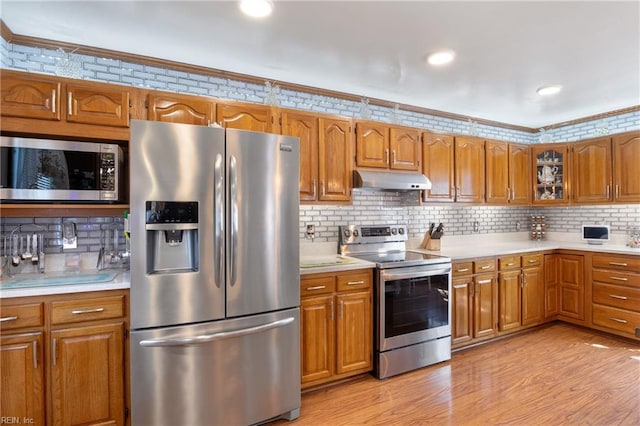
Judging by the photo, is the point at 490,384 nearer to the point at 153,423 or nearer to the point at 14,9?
the point at 153,423

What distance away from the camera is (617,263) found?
3389 mm

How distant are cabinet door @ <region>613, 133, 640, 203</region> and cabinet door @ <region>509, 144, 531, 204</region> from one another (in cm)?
84

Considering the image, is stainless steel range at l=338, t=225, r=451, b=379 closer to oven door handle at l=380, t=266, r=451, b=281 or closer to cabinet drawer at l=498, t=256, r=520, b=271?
oven door handle at l=380, t=266, r=451, b=281

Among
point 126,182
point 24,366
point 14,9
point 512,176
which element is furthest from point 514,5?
point 24,366

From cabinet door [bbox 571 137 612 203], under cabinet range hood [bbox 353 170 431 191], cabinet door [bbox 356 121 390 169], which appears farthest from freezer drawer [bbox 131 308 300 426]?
Answer: cabinet door [bbox 571 137 612 203]

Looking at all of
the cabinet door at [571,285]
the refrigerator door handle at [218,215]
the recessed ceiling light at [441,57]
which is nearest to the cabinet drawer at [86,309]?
the refrigerator door handle at [218,215]

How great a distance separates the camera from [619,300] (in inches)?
133

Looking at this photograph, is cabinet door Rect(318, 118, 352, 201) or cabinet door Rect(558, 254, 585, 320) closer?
cabinet door Rect(318, 118, 352, 201)

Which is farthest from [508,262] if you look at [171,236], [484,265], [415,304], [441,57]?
[171,236]

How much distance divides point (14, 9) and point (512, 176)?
4.85 m

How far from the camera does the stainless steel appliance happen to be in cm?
179

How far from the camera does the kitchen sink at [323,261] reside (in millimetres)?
2594

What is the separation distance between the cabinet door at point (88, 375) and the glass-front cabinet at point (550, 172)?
4.73m

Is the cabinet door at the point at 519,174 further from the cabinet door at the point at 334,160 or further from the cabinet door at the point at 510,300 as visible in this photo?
the cabinet door at the point at 334,160
